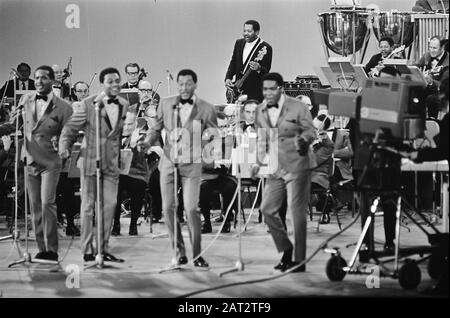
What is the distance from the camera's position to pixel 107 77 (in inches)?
353

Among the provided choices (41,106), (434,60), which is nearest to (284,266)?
(41,106)

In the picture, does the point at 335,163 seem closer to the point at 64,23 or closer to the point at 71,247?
the point at 71,247

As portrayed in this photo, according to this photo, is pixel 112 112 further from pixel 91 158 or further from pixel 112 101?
pixel 91 158

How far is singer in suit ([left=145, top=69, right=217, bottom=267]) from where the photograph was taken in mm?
8578

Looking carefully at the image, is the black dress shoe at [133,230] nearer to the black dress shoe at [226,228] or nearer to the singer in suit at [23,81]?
the black dress shoe at [226,228]

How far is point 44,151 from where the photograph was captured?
891 centimetres

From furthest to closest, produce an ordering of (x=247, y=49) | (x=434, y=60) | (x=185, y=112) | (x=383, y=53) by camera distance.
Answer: (x=383, y=53), (x=247, y=49), (x=434, y=60), (x=185, y=112)

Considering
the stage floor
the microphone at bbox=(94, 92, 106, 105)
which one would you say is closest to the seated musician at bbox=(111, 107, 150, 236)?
the stage floor

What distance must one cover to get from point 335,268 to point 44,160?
2.90 m

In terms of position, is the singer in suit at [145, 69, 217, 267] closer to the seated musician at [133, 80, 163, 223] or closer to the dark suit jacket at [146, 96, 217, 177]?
the dark suit jacket at [146, 96, 217, 177]

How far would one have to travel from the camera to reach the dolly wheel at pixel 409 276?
7.49 meters

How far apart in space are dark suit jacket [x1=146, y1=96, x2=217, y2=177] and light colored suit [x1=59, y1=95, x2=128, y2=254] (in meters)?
0.55

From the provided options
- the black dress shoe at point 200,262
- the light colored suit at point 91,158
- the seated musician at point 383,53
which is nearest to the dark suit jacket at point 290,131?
the black dress shoe at point 200,262
